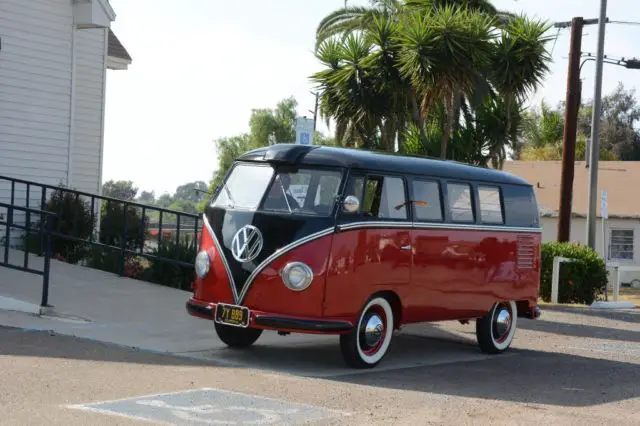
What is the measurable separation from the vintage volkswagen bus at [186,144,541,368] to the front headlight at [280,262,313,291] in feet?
0.03

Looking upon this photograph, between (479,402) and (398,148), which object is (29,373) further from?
(398,148)

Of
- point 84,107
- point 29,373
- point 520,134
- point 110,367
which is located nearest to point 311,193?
point 110,367

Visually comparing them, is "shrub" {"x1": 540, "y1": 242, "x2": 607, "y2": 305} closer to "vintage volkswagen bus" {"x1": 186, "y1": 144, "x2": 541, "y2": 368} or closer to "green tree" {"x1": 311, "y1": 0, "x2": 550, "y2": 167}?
"green tree" {"x1": 311, "y1": 0, "x2": 550, "y2": 167}

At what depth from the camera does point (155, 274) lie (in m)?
17.0

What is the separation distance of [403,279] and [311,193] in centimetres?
145

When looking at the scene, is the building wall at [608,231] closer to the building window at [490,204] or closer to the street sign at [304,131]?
the street sign at [304,131]

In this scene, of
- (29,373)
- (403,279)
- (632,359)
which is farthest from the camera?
(632,359)

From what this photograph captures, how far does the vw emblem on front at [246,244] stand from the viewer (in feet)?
36.6

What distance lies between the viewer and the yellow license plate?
11016 mm

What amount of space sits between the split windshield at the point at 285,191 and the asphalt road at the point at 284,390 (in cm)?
167

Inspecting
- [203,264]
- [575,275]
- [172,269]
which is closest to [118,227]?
[172,269]

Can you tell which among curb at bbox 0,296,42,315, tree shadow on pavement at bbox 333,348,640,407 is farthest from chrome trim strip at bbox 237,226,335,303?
curb at bbox 0,296,42,315

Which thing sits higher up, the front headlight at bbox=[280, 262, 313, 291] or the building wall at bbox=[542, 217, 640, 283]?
the building wall at bbox=[542, 217, 640, 283]

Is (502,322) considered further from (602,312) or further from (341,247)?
(602,312)
